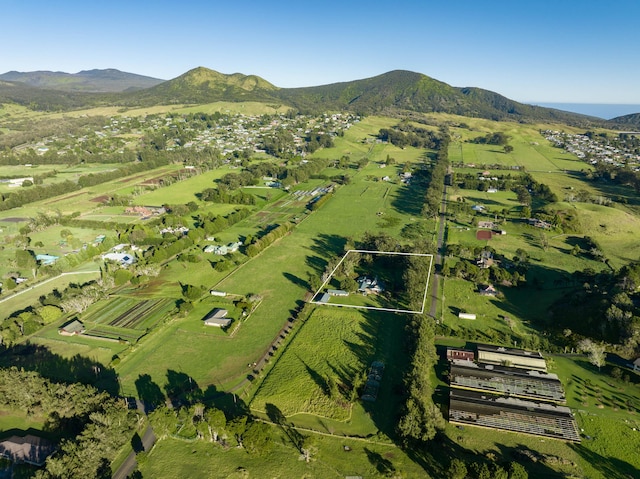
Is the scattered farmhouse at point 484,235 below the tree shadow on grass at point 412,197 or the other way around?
below

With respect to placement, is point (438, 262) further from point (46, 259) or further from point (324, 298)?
point (46, 259)

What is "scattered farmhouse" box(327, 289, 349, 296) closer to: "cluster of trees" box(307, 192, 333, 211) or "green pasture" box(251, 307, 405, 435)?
"green pasture" box(251, 307, 405, 435)

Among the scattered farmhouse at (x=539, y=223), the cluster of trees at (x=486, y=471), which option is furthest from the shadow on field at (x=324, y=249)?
the scattered farmhouse at (x=539, y=223)

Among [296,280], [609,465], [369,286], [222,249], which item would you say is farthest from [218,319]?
[609,465]

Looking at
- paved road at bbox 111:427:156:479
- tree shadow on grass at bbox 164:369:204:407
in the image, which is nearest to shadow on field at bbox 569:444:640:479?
tree shadow on grass at bbox 164:369:204:407

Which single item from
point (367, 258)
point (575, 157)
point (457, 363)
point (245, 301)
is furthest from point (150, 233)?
point (575, 157)

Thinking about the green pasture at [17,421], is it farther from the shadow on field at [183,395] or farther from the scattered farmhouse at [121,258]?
the scattered farmhouse at [121,258]

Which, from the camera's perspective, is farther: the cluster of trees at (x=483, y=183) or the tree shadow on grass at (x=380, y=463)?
the cluster of trees at (x=483, y=183)
